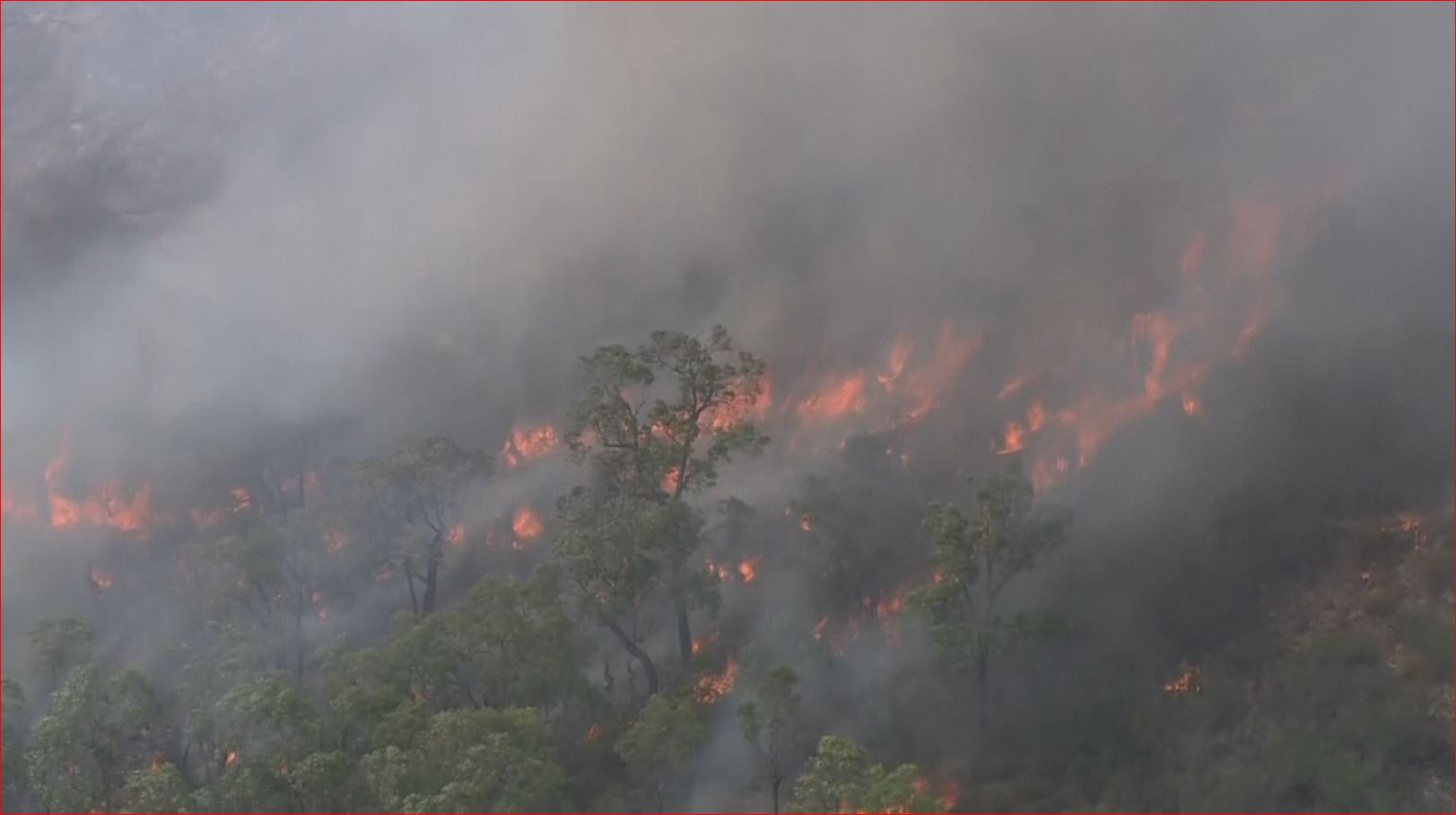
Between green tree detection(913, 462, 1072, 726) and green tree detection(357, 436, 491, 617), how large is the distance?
16954 millimetres

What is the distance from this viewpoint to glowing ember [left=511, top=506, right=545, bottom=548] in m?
40.0

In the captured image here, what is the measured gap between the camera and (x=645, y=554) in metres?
30.4

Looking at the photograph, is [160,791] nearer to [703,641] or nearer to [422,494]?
[703,641]

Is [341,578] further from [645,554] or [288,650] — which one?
[645,554]

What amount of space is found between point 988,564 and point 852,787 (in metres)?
8.31

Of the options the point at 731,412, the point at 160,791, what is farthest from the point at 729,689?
the point at 160,791

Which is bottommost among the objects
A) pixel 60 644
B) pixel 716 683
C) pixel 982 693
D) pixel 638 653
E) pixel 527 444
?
pixel 982 693

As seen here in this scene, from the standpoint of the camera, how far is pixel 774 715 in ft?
83.6

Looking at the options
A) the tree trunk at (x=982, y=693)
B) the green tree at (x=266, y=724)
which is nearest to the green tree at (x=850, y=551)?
the tree trunk at (x=982, y=693)

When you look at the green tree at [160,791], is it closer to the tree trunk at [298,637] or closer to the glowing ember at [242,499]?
the tree trunk at [298,637]

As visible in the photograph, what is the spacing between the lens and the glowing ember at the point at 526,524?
40.0 metres

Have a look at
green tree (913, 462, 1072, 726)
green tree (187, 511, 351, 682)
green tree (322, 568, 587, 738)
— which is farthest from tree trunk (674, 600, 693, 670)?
green tree (187, 511, 351, 682)

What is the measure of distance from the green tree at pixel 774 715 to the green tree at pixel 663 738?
1.13 m

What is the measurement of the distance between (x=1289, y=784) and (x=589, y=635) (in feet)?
54.1
